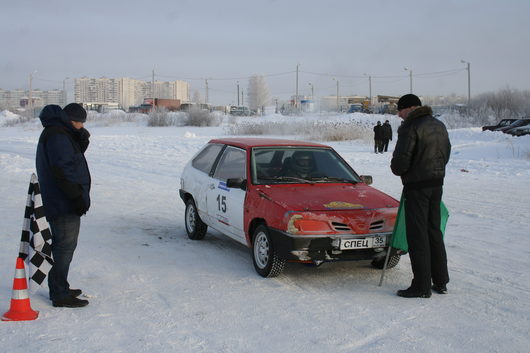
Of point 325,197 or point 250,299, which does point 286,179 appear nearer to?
point 325,197

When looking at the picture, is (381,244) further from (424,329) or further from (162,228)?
(162,228)

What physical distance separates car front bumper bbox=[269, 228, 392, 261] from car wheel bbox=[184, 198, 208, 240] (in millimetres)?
2351

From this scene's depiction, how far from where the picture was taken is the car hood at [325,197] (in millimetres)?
6043

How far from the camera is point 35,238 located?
5.14m

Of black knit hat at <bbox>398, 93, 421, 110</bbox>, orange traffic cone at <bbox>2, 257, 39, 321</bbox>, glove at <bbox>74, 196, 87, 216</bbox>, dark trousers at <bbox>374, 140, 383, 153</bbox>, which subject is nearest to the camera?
orange traffic cone at <bbox>2, 257, 39, 321</bbox>

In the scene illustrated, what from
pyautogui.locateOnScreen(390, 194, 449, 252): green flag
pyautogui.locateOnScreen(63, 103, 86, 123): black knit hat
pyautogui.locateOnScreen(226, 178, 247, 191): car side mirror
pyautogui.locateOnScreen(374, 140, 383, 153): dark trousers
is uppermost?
pyautogui.locateOnScreen(63, 103, 86, 123): black knit hat

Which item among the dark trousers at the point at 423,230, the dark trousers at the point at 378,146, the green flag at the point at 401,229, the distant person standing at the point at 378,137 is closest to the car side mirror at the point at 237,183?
the green flag at the point at 401,229

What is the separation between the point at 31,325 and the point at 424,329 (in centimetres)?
331

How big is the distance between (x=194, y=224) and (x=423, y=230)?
146 inches

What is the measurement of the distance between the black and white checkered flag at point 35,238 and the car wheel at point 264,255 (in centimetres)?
224

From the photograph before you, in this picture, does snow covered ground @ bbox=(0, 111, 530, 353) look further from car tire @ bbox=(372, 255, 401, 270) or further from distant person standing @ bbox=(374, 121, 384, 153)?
distant person standing @ bbox=(374, 121, 384, 153)

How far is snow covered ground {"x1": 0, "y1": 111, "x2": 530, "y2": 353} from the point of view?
14.6 feet

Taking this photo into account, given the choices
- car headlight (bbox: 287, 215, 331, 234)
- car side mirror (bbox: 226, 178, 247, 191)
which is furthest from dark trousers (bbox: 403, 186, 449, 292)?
car side mirror (bbox: 226, 178, 247, 191)

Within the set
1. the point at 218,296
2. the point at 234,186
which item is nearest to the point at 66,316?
the point at 218,296
